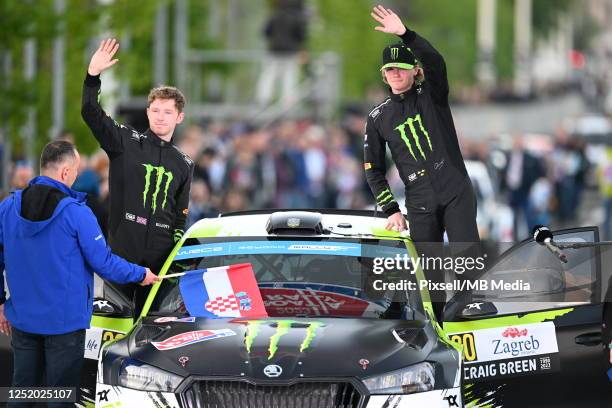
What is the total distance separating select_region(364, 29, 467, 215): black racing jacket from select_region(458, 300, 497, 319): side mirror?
115 cm

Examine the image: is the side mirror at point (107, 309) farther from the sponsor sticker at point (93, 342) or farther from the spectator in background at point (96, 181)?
the spectator in background at point (96, 181)

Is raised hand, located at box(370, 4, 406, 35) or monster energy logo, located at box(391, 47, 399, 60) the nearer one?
raised hand, located at box(370, 4, 406, 35)

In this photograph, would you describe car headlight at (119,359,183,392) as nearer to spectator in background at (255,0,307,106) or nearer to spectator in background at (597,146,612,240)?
spectator in background at (597,146,612,240)

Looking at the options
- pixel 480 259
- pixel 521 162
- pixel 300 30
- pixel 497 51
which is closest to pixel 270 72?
pixel 300 30

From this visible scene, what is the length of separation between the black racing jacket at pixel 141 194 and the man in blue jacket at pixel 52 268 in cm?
113

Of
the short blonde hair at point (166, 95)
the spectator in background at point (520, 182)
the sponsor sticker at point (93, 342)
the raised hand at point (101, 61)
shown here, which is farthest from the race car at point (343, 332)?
the spectator in background at point (520, 182)

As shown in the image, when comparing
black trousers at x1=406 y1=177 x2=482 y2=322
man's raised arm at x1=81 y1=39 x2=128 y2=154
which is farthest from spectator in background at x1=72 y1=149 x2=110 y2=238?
black trousers at x1=406 y1=177 x2=482 y2=322

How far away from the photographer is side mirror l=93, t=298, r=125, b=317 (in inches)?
352

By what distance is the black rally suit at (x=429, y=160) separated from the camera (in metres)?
9.63

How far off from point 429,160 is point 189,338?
2327 mm

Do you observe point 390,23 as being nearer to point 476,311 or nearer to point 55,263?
point 476,311

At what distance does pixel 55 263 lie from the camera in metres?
8.32

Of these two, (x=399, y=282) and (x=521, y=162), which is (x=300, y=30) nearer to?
(x=521, y=162)

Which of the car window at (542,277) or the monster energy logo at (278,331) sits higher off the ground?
the car window at (542,277)
